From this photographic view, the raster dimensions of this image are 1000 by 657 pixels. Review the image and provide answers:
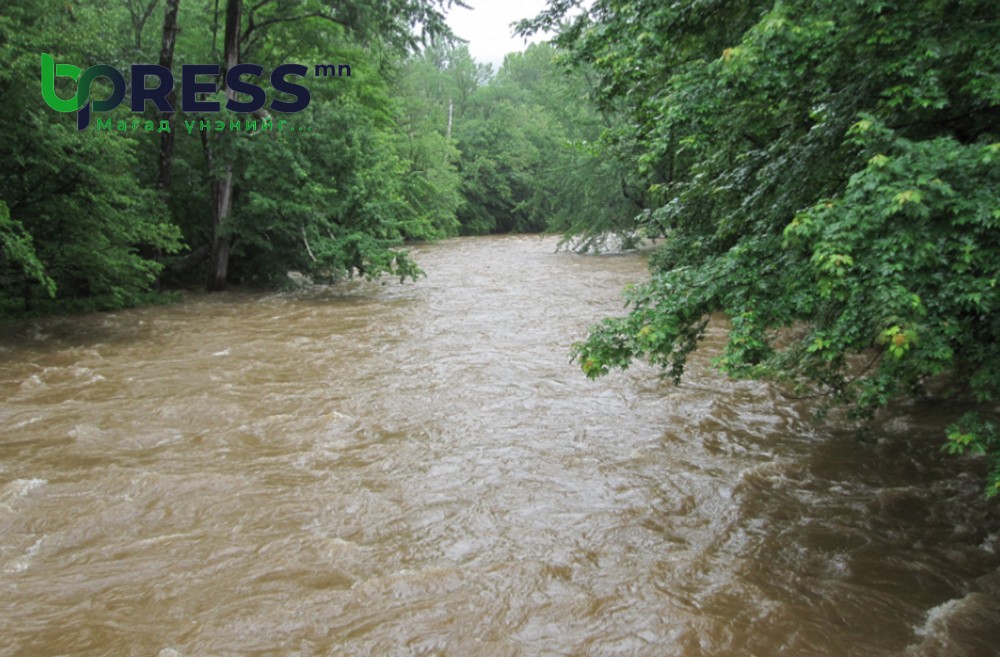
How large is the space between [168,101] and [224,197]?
2.20 meters

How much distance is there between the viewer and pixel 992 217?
8.90 ft

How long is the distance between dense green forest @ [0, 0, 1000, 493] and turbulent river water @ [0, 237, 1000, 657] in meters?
1.03

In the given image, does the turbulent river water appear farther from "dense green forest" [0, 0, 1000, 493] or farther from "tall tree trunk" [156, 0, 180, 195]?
"tall tree trunk" [156, 0, 180, 195]

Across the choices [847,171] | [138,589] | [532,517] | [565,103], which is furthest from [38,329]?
[565,103]

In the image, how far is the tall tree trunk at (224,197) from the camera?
1431 cm

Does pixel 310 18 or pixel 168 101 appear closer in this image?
pixel 168 101

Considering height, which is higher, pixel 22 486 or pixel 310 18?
pixel 310 18

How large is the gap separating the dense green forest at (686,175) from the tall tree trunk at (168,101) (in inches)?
1.7

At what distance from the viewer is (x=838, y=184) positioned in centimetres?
397

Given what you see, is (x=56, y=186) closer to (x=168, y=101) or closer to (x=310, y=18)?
(x=168, y=101)

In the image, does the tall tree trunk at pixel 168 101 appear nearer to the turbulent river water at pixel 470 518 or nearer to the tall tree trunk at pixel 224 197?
the tall tree trunk at pixel 224 197

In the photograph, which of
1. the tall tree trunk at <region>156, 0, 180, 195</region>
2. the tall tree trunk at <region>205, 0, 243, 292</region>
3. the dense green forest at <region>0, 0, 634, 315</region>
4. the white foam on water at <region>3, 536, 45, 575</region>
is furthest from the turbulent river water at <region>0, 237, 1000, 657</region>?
the tall tree trunk at <region>205, 0, 243, 292</region>

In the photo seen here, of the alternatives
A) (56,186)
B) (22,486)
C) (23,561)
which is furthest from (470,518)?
(56,186)

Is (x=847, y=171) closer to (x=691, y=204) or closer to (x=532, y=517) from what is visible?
(x=691, y=204)
